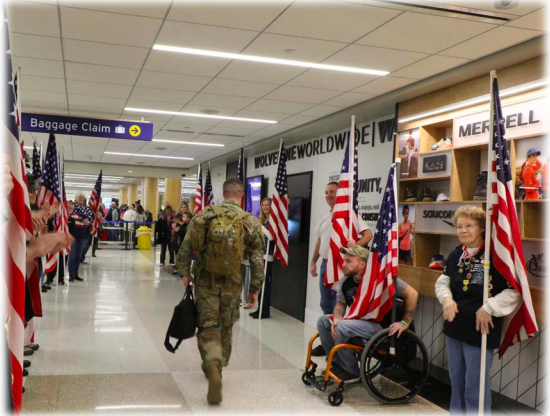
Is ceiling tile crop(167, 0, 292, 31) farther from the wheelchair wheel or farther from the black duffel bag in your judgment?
the wheelchair wheel

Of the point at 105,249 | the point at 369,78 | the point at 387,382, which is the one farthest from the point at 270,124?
the point at 105,249

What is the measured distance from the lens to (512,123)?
448 centimetres

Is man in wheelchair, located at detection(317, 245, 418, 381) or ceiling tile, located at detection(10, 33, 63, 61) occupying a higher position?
ceiling tile, located at detection(10, 33, 63, 61)

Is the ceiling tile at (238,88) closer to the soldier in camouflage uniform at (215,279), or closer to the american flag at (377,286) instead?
the soldier in camouflage uniform at (215,279)

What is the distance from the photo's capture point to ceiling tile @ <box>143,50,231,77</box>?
4727 millimetres

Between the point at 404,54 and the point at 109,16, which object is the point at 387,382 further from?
the point at 109,16

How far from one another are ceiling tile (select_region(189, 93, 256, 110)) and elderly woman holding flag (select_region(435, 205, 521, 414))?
3.27 metres

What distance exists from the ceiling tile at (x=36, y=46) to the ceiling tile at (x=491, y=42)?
3.06m

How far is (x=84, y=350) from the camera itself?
546 cm

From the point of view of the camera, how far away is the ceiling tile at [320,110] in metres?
6.51

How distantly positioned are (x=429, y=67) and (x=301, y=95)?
1599mm

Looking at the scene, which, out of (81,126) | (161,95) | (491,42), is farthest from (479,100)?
(81,126)

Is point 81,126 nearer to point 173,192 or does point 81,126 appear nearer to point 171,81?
point 171,81

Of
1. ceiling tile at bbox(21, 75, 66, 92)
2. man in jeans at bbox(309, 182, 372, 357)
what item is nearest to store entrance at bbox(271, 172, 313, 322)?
man in jeans at bbox(309, 182, 372, 357)
